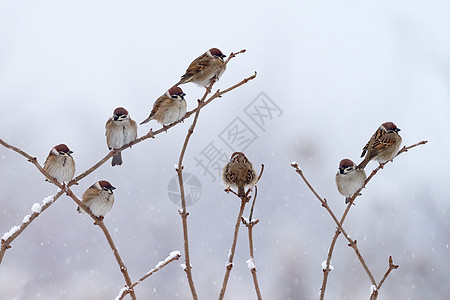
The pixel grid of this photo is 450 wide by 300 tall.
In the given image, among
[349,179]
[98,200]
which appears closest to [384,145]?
[349,179]

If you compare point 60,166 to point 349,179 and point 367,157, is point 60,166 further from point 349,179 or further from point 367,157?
point 367,157

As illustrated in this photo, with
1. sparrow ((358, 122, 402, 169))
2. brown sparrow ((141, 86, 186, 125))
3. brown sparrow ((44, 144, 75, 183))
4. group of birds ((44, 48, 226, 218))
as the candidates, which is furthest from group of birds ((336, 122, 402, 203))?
brown sparrow ((44, 144, 75, 183))

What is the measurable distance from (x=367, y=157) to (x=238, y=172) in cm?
152

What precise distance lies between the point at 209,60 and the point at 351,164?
1247 millimetres

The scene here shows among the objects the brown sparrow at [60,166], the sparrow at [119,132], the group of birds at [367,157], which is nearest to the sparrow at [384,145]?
the group of birds at [367,157]

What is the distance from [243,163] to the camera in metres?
2.44

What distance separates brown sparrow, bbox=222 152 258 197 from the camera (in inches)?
91.8

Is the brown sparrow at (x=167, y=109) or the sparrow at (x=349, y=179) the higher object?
the brown sparrow at (x=167, y=109)

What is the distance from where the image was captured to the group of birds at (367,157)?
3096 millimetres

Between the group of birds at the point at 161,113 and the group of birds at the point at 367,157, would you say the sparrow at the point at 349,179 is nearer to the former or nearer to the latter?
the group of birds at the point at 367,157

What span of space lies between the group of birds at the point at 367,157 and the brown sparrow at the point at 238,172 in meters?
0.85

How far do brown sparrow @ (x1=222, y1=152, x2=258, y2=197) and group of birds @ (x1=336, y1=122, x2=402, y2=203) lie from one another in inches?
33.4

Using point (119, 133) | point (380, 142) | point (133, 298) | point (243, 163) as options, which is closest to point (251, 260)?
point (133, 298)

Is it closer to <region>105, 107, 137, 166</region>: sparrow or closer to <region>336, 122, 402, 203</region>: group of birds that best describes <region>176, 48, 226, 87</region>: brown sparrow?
<region>105, 107, 137, 166</region>: sparrow
